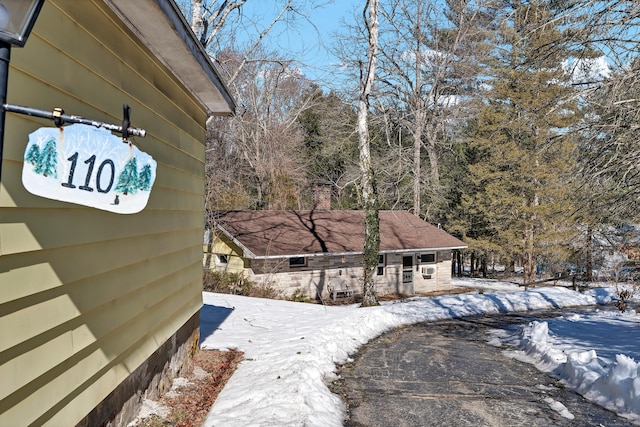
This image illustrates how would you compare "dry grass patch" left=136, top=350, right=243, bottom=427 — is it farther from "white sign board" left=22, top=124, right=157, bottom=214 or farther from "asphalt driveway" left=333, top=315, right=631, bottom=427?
"white sign board" left=22, top=124, right=157, bottom=214

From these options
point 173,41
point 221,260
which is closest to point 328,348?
point 173,41

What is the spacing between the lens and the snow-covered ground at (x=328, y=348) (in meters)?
5.69

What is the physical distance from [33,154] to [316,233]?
19184 millimetres

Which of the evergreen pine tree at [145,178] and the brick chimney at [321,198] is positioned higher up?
the brick chimney at [321,198]

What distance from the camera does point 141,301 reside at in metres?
4.45

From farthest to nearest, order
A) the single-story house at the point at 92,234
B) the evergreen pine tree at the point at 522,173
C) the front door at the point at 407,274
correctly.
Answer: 1. the evergreen pine tree at the point at 522,173
2. the front door at the point at 407,274
3. the single-story house at the point at 92,234

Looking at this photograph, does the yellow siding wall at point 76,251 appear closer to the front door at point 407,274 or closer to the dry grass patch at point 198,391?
the dry grass patch at point 198,391

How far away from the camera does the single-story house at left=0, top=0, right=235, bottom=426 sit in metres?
2.45

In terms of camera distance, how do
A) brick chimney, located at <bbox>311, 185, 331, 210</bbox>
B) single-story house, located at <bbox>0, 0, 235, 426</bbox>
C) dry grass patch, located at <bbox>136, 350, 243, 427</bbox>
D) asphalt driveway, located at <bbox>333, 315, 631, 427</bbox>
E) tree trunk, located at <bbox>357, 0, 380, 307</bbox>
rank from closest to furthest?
single-story house, located at <bbox>0, 0, 235, 426</bbox> → dry grass patch, located at <bbox>136, 350, 243, 427</bbox> → asphalt driveway, located at <bbox>333, 315, 631, 427</bbox> → tree trunk, located at <bbox>357, 0, 380, 307</bbox> → brick chimney, located at <bbox>311, 185, 331, 210</bbox>

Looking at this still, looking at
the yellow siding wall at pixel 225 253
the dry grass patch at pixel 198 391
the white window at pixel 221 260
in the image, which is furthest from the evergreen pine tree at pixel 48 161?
the white window at pixel 221 260

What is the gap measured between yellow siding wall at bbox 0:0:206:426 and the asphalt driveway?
9.57 feet

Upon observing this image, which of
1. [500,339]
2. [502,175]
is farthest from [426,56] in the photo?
[500,339]

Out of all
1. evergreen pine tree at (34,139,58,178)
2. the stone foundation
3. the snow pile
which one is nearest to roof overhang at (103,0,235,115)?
evergreen pine tree at (34,139,58,178)

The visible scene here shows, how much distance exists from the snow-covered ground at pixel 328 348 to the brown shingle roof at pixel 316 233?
15.2 ft
